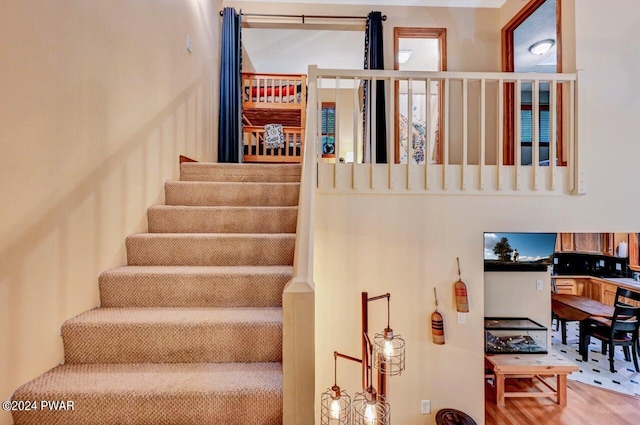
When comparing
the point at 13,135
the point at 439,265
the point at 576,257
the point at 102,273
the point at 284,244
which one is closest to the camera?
the point at 13,135

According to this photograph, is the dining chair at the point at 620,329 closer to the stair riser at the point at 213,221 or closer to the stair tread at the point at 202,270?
the stair riser at the point at 213,221

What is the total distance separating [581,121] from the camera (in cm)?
277

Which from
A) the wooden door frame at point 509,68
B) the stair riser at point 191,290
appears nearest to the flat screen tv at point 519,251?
the wooden door frame at point 509,68

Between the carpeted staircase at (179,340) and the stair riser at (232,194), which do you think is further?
the stair riser at (232,194)

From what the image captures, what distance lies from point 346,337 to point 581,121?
2.72 meters

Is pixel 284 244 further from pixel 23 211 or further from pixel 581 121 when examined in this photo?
pixel 581 121

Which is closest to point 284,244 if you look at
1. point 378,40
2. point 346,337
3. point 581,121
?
point 346,337

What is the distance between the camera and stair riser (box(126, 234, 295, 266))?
200cm

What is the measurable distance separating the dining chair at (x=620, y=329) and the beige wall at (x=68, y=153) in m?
6.04

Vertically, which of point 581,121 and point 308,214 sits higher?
point 581,121

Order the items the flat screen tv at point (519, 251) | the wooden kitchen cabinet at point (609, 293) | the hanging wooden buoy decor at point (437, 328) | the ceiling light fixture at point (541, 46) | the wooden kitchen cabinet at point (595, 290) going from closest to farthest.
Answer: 1. the hanging wooden buoy decor at point (437, 328)
2. the ceiling light fixture at point (541, 46)
3. the flat screen tv at point (519, 251)
4. the wooden kitchen cabinet at point (609, 293)
5. the wooden kitchen cabinet at point (595, 290)

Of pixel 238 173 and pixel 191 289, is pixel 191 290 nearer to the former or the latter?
pixel 191 289

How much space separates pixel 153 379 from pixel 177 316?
11.9 inches

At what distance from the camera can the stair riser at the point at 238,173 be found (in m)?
2.88
